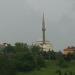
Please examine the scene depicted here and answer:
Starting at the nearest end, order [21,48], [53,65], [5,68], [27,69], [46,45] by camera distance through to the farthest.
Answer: [5,68] < [27,69] < [53,65] < [21,48] < [46,45]

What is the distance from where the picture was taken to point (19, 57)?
51.8 m

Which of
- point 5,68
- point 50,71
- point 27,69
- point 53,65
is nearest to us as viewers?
point 5,68

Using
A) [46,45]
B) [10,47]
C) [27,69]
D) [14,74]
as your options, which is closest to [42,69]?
[27,69]

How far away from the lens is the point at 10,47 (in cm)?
6994

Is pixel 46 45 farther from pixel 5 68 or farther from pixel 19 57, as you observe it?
pixel 5 68

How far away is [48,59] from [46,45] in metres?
40.2

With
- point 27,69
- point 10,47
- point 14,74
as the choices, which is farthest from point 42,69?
point 10,47

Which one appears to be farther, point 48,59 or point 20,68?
point 48,59

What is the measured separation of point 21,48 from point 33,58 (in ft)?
23.9

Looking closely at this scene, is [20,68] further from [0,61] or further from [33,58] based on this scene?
[0,61]

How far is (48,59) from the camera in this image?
59344 mm

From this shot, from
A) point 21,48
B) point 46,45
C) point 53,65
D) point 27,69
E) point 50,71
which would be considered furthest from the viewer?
point 46,45

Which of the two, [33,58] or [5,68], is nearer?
[5,68]

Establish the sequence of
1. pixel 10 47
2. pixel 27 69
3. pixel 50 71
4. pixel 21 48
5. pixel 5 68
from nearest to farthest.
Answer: pixel 5 68 < pixel 50 71 < pixel 27 69 < pixel 21 48 < pixel 10 47
